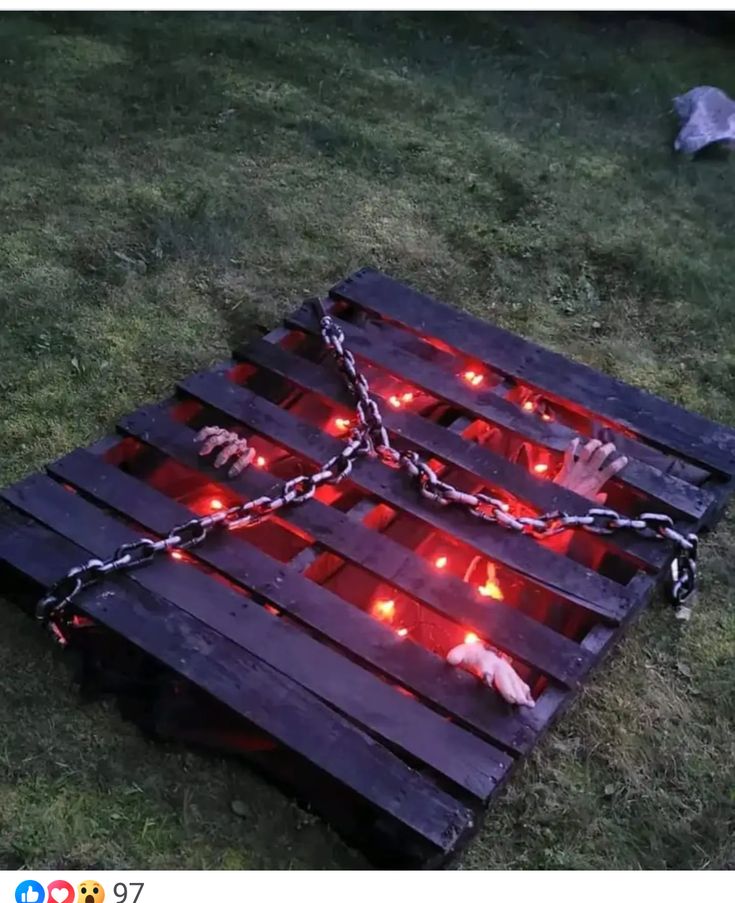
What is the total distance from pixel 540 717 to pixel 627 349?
205 centimetres

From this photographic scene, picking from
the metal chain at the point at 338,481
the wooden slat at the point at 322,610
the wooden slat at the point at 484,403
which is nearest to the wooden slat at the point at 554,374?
the wooden slat at the point at 484,403

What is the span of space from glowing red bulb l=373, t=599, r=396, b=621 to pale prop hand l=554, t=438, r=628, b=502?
0.74 metres

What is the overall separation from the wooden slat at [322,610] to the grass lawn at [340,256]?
9.8 inches

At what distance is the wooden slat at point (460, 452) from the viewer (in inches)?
117

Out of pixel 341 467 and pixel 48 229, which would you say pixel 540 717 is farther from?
pixel 48 229

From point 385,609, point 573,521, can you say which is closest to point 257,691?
point 385,609

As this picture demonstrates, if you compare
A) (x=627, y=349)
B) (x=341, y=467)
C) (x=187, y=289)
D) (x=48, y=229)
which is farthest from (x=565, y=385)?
(x=48, y=229)

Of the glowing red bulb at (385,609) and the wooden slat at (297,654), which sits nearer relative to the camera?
the wooden slat at (297,654)

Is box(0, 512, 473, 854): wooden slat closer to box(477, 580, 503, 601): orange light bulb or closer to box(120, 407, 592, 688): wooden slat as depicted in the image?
box(120, 407, 592, 688): wooden slat

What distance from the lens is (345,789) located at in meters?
2.31
